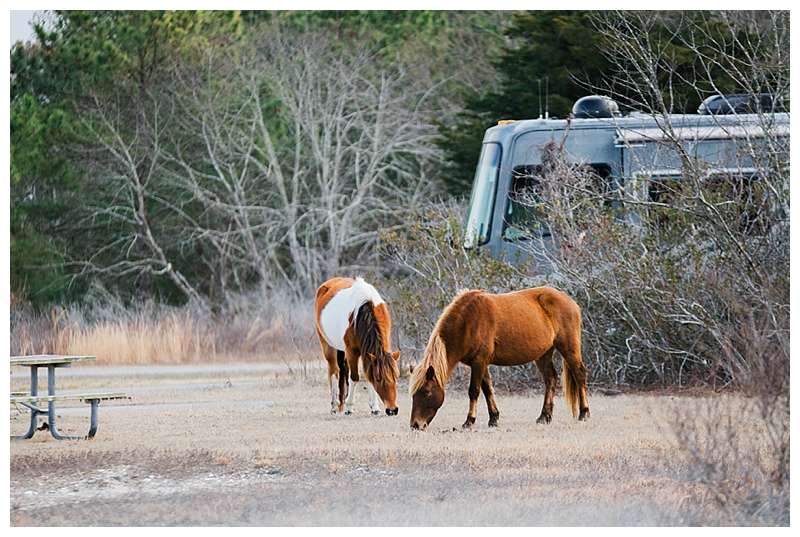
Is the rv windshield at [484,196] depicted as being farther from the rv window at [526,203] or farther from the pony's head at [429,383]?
the pony's head at [429,383]

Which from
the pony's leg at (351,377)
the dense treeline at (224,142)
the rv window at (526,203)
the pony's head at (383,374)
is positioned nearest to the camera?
the pony's head at (383,374)

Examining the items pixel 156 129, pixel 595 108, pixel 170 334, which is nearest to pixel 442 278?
pixel 595 108

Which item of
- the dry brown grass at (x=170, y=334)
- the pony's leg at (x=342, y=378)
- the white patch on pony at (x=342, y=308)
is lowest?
the dry brown grass at (x=170, y=334)

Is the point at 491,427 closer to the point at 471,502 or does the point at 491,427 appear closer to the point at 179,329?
the point at 471,502

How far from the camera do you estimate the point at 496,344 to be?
1083 centimetres

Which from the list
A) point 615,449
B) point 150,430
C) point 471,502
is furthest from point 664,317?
point 471,502

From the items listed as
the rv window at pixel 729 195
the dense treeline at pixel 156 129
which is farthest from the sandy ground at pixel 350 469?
the dense treeline at pixel 156 129

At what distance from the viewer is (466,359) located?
10.7 metres

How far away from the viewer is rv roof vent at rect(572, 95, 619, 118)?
1513 cm

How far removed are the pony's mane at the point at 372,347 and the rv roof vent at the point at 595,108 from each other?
16.0 ft

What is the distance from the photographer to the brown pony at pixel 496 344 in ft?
33.9

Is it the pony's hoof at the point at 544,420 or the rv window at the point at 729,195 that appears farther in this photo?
the rv window at the point at 729,195

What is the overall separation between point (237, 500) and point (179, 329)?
1332cm
